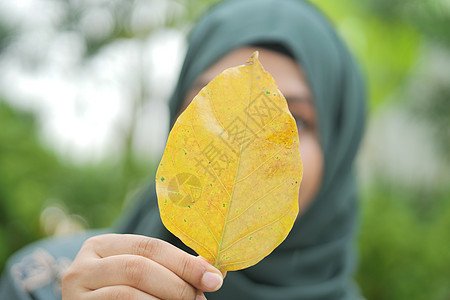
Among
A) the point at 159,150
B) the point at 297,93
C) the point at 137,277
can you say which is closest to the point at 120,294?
the point at 137,277

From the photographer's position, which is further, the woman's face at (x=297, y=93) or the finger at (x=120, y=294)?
the woman's face at (x=297, y=93)

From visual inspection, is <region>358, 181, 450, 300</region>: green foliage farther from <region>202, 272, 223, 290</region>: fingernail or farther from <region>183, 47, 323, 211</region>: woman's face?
<region>202, 272, 223, 290</region>: fingernail

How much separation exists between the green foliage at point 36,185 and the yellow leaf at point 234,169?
206 cm

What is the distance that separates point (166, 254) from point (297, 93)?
482 mm

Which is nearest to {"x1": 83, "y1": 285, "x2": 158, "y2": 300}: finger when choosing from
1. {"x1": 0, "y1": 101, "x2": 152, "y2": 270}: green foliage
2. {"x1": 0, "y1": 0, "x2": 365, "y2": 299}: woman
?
{"x1": 0, "y1": 0, "x2": 365, "y2": 299}: woman

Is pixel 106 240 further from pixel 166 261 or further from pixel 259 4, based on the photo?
pixel 259 4

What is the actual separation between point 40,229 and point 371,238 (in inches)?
75.7

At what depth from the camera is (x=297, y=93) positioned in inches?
27.1

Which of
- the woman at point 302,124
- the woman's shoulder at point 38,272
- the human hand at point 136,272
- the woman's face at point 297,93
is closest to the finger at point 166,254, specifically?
the human hand at point 136,272

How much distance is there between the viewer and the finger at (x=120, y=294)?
0.91 ft

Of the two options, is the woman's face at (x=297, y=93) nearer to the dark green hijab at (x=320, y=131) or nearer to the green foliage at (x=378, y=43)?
the dark green hijab at (x=320, y=131)

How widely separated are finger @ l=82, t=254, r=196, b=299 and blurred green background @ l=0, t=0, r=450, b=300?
78.2 inches

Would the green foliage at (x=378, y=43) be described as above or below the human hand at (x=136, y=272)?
above

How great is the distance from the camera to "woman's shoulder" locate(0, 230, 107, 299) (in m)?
0.81
